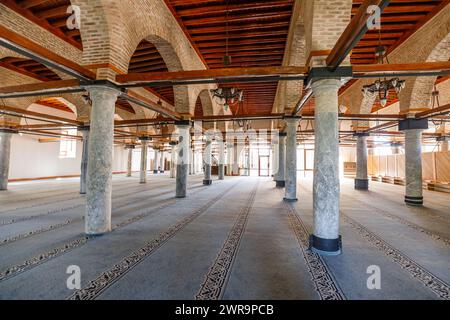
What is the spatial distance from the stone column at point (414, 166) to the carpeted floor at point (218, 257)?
1.70 meters

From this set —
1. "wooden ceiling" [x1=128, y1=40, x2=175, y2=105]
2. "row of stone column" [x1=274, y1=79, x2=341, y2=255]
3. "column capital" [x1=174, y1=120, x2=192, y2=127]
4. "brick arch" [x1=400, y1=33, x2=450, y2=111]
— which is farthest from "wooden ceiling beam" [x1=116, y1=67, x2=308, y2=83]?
"brick arch" [x1=400, y1=33, x2=450, y2=111]

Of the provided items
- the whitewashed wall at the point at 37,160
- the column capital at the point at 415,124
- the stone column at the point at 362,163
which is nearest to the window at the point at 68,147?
the whitewashed wall at the point at 37,160

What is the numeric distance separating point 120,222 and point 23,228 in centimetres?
188

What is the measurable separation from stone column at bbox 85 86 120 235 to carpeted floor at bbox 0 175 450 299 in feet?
1.14

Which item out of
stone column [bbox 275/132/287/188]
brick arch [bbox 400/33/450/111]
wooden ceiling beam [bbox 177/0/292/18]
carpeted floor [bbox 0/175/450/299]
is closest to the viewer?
carpeted floor [bbox 0/175/450/299]

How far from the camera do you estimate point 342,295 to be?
2338 millimetres

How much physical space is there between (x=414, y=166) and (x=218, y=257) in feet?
26.5

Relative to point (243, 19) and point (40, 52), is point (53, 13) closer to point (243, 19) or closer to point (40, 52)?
point (40, 52)

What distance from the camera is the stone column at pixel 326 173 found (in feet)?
11.5

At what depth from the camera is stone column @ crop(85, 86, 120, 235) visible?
4.20 meters

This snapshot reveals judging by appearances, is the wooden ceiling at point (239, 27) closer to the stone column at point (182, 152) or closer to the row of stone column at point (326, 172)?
the stone column at point (182, 152)

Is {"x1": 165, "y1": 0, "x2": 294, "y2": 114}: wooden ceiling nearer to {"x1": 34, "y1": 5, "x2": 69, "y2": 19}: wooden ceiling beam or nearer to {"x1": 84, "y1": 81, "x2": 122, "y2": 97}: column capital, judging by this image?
{"x1": 34, "y1": 5, "x2": 69, "y2": 19}: wooden ceiling beam

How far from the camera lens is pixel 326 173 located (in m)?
3.53
